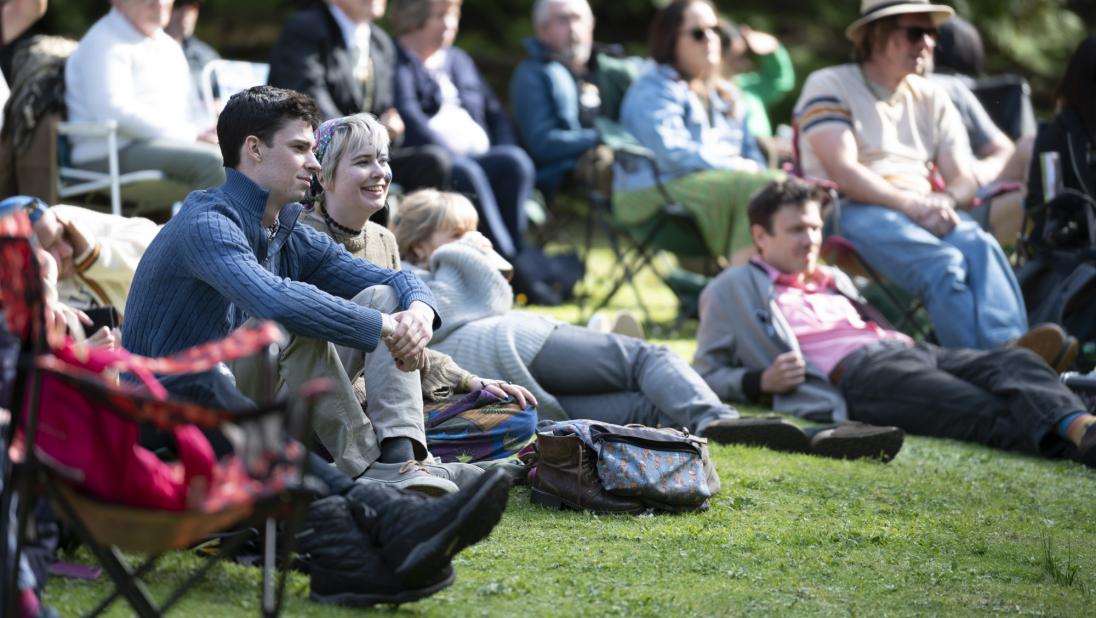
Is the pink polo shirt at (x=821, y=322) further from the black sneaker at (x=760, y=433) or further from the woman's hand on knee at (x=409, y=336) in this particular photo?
the woman's hand on knee at (x=409, y=336)

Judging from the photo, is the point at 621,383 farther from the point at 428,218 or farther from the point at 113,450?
the point at 113,450

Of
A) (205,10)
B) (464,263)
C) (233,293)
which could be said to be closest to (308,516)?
(233,293)

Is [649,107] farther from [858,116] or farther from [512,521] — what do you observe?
[512,521]

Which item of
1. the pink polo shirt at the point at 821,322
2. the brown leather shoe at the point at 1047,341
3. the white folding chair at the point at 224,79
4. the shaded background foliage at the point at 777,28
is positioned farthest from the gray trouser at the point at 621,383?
the shaded background foliage at the point at 777,28

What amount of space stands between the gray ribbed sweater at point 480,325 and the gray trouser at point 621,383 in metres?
0.07

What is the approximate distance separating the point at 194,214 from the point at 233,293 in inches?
9.5

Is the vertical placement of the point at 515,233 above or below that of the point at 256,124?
below

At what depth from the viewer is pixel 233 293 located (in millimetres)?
3439

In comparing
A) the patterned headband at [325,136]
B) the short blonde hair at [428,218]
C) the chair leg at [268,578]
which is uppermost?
the patterned headband at [325,136]

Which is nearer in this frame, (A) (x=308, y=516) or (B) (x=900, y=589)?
(A) (x=308, y=516)

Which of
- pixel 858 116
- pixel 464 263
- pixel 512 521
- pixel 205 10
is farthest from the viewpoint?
pixel 205 10

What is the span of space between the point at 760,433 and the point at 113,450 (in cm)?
299

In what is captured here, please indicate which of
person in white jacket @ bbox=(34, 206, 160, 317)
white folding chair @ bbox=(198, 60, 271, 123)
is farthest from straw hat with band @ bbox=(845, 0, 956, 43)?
person in white jacket @ bbox=(34, 206, 160, 317)

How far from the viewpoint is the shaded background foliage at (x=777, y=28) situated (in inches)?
487
